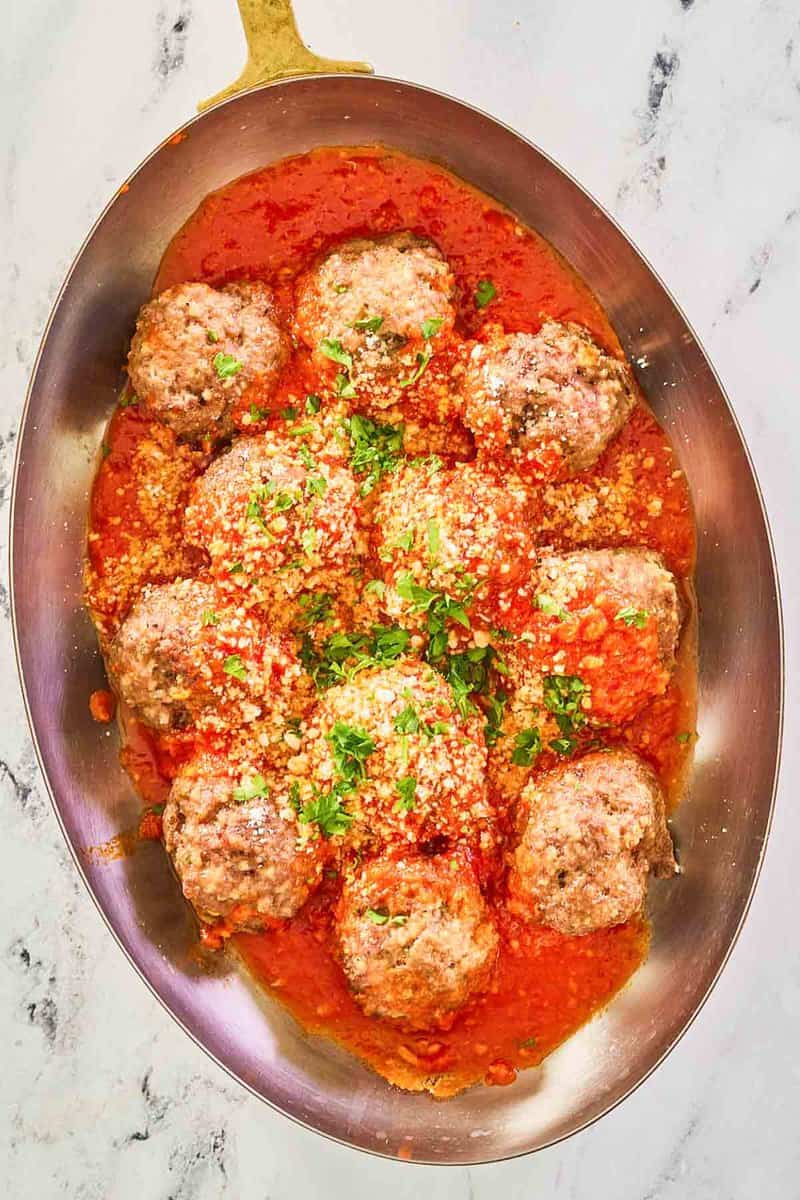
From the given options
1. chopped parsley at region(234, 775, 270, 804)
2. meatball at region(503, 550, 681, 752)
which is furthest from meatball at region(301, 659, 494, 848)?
meatball at region(503, 550, 681, 752)

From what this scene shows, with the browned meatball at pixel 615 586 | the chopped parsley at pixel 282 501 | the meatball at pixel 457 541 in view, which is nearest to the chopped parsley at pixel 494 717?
the meatball at pixel 457 541

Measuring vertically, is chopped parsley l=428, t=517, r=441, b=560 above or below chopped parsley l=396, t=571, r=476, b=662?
above

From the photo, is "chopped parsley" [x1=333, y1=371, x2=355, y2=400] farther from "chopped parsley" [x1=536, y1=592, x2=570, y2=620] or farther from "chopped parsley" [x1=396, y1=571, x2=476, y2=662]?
"chopped parsley" [x1=536, y1=592, x2=570, y2=620]

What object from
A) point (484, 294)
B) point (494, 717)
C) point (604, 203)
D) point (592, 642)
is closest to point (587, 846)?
point (494, 717)

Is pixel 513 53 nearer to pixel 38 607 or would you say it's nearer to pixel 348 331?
pixel 348 331

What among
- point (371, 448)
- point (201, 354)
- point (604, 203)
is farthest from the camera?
point (604, 203)

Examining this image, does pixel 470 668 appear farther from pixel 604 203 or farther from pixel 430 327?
pixel 604 203

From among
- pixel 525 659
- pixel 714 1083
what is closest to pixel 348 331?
pixel 525 659

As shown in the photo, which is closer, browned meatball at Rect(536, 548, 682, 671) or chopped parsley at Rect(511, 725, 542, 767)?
browned meatball at Rect(536, 548, 682, 671)
